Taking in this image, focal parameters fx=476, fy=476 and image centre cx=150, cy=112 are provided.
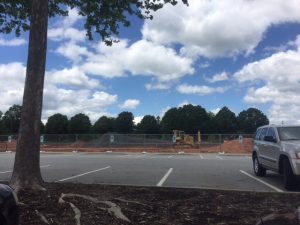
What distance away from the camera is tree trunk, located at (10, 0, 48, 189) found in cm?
1034

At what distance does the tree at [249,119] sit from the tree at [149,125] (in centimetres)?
2021

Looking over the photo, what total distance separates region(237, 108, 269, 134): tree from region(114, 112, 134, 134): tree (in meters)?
26.2

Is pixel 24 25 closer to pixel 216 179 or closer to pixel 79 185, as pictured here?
pixel 79 185

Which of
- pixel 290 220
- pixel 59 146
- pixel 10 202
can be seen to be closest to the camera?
pixel 290 220

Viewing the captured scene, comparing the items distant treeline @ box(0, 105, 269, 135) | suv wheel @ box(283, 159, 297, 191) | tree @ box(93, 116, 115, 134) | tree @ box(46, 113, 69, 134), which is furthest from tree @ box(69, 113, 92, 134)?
suv wheel @ box(283, 159, 297, 191)

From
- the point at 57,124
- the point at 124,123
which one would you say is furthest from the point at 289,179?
the point at 124,123

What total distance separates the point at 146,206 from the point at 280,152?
5.67 m

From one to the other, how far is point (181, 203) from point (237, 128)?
107596 mm

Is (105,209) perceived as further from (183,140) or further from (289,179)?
(183,140)

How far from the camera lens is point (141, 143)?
47.2 metres

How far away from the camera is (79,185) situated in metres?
11.1

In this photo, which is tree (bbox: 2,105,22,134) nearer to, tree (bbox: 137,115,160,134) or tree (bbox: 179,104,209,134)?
tree (bbox: 137,115,160,134)

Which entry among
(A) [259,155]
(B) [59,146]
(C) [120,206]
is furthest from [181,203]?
(B) [59,146]

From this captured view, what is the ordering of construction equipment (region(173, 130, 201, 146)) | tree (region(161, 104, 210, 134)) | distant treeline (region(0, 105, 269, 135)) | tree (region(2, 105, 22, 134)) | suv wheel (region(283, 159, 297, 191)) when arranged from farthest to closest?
tree (region(2, 105, 22, 134)), tree (region(161, 104, 210, 134)), distant treeline (region(0, 105, 269, 135)), construction equipment (region(173, 130, 201, 146)), suv wheel (region(283, 159, 297, 191))
